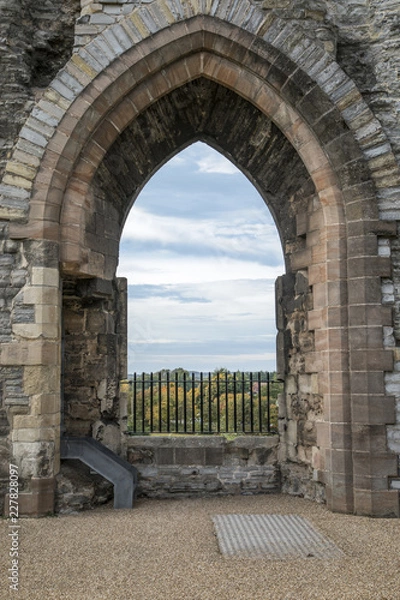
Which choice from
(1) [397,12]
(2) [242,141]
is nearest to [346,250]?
(2) [242,141]

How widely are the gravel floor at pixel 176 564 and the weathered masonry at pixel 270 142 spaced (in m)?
0.70

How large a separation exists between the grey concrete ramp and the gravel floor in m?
0.48

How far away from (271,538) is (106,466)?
2306 millimetres

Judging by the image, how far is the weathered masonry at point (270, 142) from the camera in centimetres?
635

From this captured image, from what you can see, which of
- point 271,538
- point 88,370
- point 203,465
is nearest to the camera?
point 271,538

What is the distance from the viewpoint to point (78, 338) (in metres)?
7.78

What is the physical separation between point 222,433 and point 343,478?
2269 millimetres

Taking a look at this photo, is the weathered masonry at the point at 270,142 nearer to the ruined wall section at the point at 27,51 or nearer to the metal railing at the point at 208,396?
the ruined wall section at the point at 27,51

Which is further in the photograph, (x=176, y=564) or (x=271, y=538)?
(x=271, y=538)

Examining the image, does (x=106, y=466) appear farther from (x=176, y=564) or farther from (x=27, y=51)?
(x=27, y=51)

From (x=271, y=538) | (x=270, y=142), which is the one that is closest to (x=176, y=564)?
(x=271, y=538)

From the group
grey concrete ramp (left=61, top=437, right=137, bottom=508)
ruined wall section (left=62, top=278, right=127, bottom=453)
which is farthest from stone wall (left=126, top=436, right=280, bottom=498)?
grey concrete ramp (left=61, top=437, right=137, bottom=508)

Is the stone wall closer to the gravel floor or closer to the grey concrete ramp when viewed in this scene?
the grey concrete ramp

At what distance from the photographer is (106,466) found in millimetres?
6922
